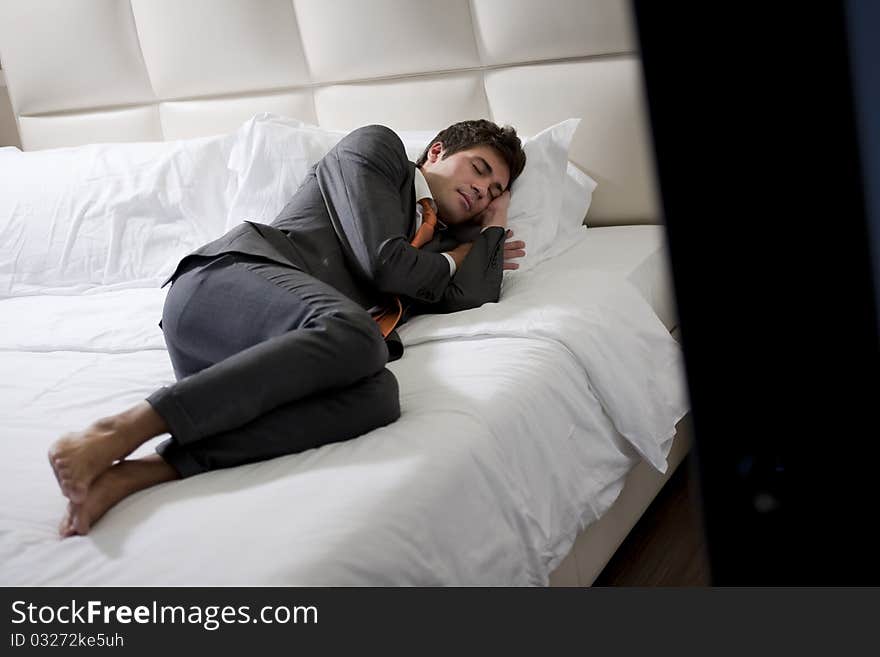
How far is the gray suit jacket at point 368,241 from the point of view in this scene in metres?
1.80

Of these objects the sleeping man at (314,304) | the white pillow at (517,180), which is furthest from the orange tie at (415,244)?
the white pillow at (517,180)

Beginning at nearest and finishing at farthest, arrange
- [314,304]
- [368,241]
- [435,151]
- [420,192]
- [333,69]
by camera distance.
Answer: [314,304] < [368,241] < [420,192] < [435,151] < [333,69]

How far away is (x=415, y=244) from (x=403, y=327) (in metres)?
0.19

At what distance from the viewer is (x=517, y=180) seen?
2250 millimetres

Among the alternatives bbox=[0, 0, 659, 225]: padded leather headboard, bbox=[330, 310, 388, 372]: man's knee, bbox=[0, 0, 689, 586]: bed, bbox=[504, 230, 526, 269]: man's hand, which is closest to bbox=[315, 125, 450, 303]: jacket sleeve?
bbox=[0, 0, 689, 586]: bed

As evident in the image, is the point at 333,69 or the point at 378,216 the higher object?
the point at 333,69

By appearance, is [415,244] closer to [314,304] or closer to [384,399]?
[314,304]

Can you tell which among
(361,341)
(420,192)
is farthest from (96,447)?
(420,192)

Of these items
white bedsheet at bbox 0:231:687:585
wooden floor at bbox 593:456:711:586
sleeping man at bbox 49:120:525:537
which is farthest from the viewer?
wooden floor at bbox 593:456:711:586

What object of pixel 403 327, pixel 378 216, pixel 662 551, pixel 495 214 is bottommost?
pixel 662 551

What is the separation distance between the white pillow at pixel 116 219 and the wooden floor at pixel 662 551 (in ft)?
4.13

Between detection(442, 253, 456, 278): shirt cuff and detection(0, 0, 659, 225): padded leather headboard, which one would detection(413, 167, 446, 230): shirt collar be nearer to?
detection(442, 253, 456, 278): shirt cuff

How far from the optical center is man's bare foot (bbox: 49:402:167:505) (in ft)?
4.02
